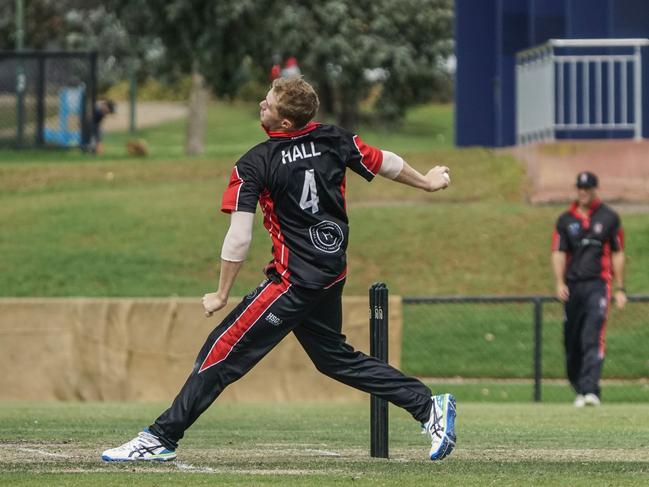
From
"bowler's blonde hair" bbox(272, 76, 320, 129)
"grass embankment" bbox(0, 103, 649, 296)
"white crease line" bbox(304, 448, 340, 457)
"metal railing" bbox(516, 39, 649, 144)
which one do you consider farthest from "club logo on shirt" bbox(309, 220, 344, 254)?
"metal railing" bbox(516, 39, 649, 144)

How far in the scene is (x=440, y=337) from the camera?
19.3 meters

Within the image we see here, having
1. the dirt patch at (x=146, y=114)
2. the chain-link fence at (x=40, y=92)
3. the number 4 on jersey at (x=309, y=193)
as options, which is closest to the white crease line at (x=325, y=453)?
the number 4 on jersey at (x=309, y=193)

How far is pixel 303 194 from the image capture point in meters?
7.81

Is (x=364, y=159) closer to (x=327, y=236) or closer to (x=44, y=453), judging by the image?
(x=327, y=236)

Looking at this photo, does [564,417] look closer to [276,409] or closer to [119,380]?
[276,409]

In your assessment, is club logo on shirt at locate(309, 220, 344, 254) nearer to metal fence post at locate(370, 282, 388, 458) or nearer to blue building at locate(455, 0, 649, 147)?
metal fence post at locate(370, 282, 388, 458)

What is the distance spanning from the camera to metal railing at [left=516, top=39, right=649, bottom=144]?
23953 mm

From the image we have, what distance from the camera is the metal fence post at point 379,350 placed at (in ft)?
27.4

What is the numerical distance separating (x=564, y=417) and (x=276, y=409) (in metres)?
2.58

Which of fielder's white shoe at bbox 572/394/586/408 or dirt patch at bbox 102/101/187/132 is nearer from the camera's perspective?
fielder's white shoe at bbox 572/394/586/408

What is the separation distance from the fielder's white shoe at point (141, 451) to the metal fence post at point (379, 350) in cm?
107

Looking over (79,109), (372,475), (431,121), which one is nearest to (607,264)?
(372,475)

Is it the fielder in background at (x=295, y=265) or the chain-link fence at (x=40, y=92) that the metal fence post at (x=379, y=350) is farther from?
the chain-link fence at (x=40, y=92)

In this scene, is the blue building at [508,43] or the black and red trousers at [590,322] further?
the blue building at [508,43]
